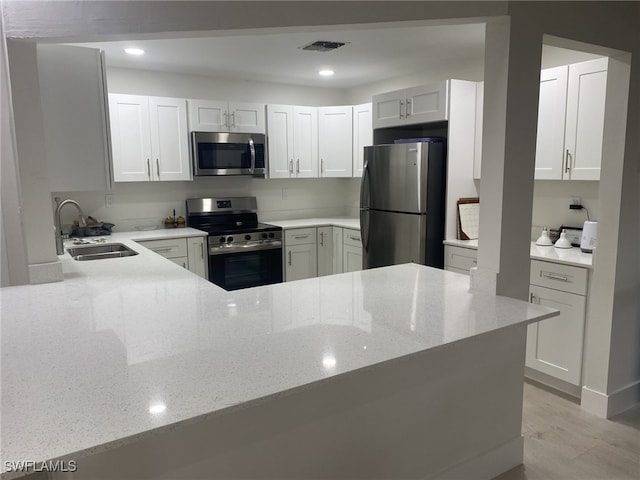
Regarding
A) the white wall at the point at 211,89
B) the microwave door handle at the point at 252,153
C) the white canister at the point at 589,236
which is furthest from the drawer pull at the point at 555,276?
the white wall at the point at 211,89

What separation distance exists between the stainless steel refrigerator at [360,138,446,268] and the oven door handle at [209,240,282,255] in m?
0.95

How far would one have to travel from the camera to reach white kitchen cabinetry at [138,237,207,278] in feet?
12.6

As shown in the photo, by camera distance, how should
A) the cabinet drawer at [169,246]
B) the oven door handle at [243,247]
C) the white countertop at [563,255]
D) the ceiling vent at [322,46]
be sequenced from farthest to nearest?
the oven door handle at [243,247] < the cabinet drawer at [169,246] < the ceiling vent at [322,46] < the white countertop at [563,255]

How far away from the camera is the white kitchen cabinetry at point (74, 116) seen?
7.02 feet

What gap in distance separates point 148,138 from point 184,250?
3.35 ft

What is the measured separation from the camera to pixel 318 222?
4891 millimetres

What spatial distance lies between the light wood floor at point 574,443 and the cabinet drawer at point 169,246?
2.83m

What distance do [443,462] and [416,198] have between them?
215 centimetres

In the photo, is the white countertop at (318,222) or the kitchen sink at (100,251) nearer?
the kitchen sink at (100,251)

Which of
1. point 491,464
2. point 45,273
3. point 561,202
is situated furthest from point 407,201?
point 45,273

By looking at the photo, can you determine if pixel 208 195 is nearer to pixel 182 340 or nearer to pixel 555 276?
pixel 555 276

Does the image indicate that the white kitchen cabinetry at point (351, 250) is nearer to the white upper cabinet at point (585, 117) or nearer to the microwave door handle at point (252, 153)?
the microwave door handle at point (252, 153)

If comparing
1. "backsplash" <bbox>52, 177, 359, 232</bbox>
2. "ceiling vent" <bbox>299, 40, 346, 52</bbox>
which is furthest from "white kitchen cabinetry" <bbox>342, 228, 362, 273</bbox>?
"ceiling vent" <bbox>299, 40, 346, 52</bbox>

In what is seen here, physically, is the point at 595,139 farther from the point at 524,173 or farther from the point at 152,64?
the point at 152,64
